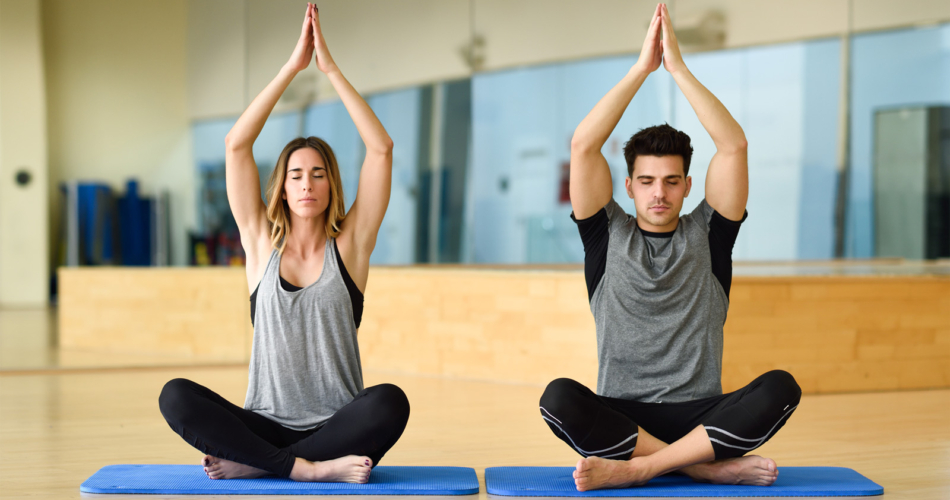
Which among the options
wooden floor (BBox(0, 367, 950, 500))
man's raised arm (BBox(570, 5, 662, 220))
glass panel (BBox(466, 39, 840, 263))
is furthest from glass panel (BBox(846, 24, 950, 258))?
man's raised arm (BBox(570, 5, 662, 220))

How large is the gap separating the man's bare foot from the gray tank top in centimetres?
9

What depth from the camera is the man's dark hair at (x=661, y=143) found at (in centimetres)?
192

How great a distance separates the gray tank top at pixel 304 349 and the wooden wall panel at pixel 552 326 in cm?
172

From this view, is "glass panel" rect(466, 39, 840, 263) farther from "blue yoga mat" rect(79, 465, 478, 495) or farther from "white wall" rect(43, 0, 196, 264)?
"blue yoga mat" rect(79, 465, 478, 495)

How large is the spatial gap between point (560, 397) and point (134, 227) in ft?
11.0

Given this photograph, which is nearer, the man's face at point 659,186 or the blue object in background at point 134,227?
the man's face at point 659,186

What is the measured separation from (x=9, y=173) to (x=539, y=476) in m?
3.39

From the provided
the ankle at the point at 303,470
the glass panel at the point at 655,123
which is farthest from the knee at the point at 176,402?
the glass panel at the point at 655,123

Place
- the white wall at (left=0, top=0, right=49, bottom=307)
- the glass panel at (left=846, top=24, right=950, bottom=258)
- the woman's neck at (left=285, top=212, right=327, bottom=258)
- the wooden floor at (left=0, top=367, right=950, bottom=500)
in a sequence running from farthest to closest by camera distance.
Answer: the glass panel at (left=846, top=24, right=950, bottom=258) < the white wall at (left=0, top=0, right=49, bottom=307) < the wooden floor at (left=0, top=367, right=950, bottom=500) < the woman's neck at (left=285, top=212, right=327, bottom=258)

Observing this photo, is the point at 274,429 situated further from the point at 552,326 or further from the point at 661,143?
the point at 552,326

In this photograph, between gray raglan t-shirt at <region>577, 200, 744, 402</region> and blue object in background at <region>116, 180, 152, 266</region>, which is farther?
blue object in background at <region>116, 180, 152, 266</region>

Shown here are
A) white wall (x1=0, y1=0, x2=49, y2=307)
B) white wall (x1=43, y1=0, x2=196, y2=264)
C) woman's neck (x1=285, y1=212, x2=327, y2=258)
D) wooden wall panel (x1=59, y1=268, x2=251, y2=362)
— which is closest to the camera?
woman's neck (x1=285, y1=212, x2=327, y2=258)

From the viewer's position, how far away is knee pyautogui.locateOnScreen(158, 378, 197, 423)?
71.1 inches

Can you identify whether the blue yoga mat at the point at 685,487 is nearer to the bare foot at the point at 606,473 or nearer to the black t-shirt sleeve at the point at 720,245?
the bare foot at the point at 606,473
